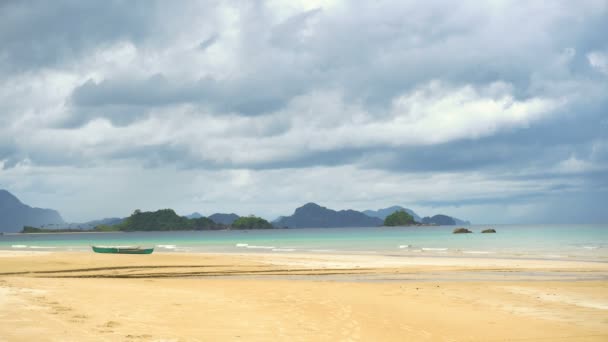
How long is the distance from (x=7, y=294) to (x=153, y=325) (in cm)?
733

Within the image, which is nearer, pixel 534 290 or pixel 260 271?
pixel 534 290

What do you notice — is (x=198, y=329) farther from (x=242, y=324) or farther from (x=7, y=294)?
(x=7, y=294)

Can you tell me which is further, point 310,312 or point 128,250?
point 128,250

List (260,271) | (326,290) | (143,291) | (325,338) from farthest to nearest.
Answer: (260,271) < (326,290) < (143,291) < (325,338)

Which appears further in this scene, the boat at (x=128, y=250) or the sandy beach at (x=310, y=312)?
the boat at (x=128, y=250)

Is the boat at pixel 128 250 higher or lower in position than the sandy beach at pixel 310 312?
lower

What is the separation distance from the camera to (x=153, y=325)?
12.0 m

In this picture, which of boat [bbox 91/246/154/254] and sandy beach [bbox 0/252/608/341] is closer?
sandy beach [bbox 0/252/608/341]

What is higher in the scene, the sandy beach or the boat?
the sandy beach

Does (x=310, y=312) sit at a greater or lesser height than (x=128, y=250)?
greater

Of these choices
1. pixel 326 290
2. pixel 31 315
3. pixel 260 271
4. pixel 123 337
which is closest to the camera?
pixel 123 337

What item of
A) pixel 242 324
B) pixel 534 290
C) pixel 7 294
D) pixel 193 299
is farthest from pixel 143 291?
pixel 534 290

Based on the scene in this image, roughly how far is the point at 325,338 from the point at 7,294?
11.0 metres

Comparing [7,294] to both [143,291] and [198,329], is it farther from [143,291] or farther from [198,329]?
[198,329]
